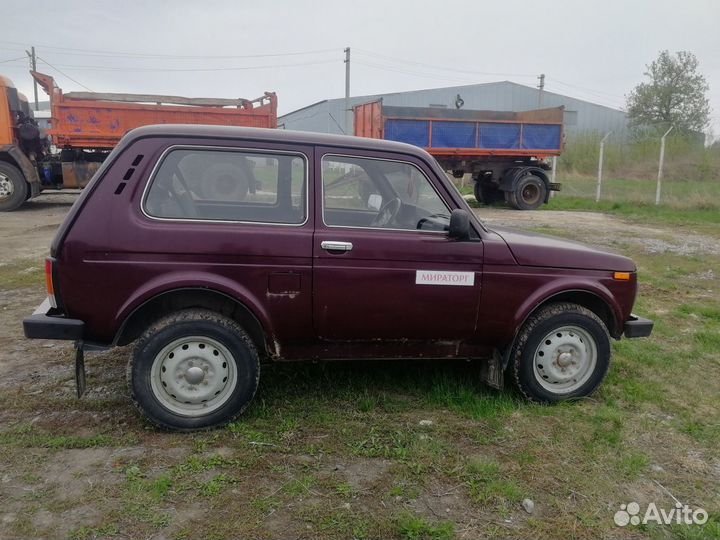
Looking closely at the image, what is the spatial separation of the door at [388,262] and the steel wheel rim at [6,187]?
12.9 metres

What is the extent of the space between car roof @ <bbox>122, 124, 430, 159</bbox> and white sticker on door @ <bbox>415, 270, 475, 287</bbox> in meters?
0.77

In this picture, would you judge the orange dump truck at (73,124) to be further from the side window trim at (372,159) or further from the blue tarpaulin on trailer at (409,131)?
the side window trim at (372,159)

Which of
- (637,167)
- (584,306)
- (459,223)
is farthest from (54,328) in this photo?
(637,167)

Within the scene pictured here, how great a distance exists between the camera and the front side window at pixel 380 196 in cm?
364

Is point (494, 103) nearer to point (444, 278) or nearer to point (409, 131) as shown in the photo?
point (409, 131)

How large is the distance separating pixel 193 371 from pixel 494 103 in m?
43.5

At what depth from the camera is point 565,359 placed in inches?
155

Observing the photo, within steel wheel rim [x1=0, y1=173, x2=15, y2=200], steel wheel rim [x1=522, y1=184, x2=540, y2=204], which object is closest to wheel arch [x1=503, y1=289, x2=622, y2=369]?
steel wheel rim [x1=522, y1=184, x2=540, y2=204]

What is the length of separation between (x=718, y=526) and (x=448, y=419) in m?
1.50

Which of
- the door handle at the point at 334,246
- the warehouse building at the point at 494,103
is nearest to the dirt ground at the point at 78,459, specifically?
the door handle at the point at 334,246

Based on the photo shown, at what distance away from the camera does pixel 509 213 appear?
1530cm

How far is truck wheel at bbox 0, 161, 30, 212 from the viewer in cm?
1361

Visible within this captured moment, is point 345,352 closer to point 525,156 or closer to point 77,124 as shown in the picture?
point 77,124

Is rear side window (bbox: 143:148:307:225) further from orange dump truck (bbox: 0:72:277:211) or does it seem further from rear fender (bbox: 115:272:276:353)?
orange dump truck (bbox: 0:72:277:211)
